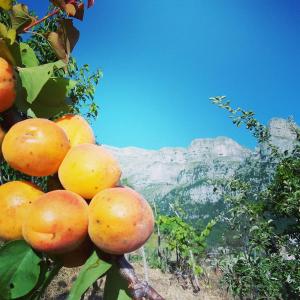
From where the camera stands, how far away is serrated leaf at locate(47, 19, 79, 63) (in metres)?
1.03

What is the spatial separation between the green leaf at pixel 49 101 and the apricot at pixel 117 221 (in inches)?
14.4

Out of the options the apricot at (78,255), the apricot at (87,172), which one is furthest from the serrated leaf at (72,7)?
the apricot at (78,255)

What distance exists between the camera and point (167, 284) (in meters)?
14.9

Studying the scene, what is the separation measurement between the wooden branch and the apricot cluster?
0.05 meters

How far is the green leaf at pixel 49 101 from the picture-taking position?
1043 millimetres

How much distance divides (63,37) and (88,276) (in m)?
0.66

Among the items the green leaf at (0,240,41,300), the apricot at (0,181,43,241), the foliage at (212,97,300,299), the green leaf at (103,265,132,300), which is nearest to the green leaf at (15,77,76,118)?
the apricot at (0,181,43,241)

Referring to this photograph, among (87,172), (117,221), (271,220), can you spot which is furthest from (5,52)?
(271,220)

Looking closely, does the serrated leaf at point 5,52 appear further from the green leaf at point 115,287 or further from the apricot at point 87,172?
the green leaf at point 115,287

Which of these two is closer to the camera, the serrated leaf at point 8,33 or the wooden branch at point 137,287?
the wooden branch at point 137,287

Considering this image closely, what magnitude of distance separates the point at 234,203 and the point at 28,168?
24.0 feet

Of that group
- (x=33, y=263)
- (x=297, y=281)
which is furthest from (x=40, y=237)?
(x=297, y=281)

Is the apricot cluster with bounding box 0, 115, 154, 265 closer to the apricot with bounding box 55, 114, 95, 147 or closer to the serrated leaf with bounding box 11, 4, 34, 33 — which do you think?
the apricot with bounding box 55, 114, 95, 147

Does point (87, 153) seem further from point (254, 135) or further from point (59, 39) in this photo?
point (254, 135)
